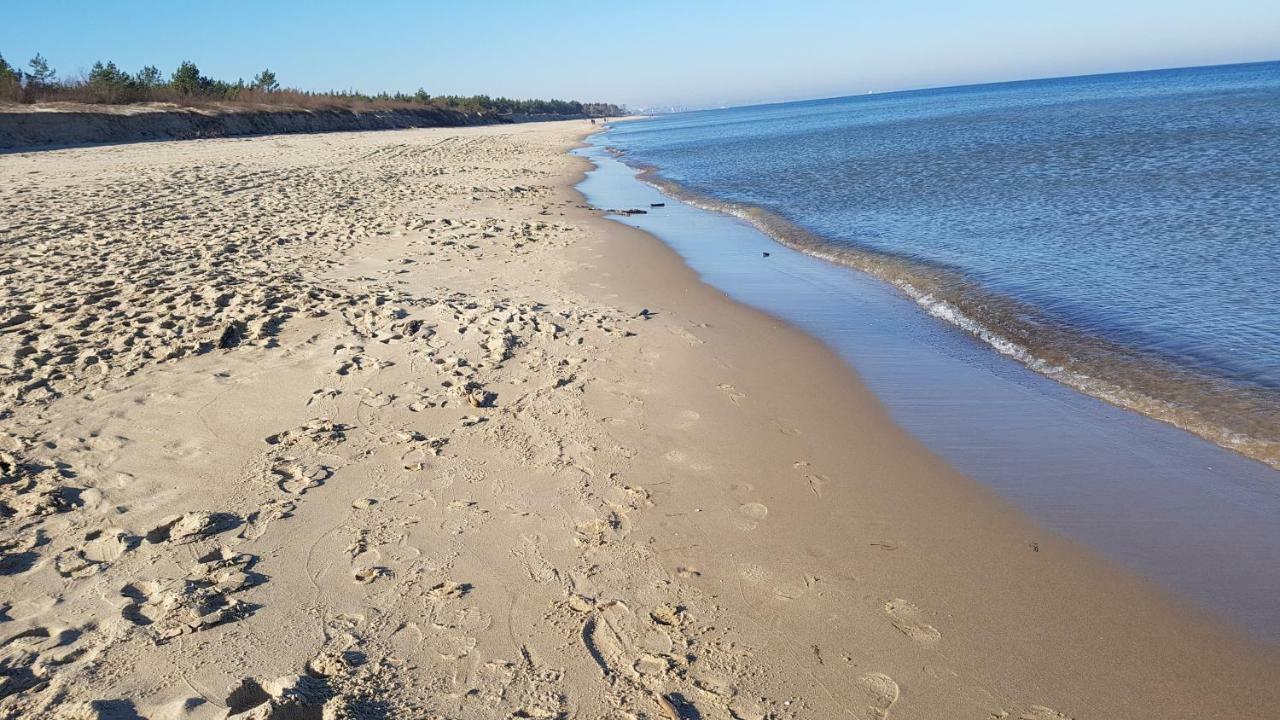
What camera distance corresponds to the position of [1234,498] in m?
3.95

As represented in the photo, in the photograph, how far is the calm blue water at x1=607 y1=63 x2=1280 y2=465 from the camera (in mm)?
5688

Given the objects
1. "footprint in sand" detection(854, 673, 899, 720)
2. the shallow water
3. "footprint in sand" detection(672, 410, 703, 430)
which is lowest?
the shallow water

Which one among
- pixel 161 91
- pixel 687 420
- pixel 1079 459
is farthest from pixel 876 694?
pixel 161 91

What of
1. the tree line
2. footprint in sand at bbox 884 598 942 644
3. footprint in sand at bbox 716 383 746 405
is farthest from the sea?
the tree line

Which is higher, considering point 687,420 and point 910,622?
point 687,420

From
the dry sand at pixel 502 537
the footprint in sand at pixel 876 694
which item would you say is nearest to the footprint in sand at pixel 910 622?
the dry sand at pixel 502 537

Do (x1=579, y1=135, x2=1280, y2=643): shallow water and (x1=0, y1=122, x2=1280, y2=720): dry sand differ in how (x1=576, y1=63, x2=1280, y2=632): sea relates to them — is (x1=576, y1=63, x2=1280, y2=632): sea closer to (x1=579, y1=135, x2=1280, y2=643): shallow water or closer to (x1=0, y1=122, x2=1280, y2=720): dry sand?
(x1=579, y1=135, x2=1280, y2=643): shallow water

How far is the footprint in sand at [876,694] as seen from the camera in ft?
8.10

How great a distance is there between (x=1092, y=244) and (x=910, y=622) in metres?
8.94

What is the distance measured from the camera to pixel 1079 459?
442 centimetres

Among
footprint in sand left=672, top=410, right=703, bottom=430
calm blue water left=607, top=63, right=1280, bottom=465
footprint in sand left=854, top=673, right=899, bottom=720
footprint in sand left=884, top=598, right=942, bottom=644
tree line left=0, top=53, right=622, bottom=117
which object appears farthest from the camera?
tree line left=0, top=53, right=622, bottom=117

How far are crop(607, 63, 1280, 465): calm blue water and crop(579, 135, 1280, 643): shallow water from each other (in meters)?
0.38

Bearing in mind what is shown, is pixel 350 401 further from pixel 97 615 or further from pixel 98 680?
pixel 98 680

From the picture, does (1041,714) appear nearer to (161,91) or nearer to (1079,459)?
(1079,459)
